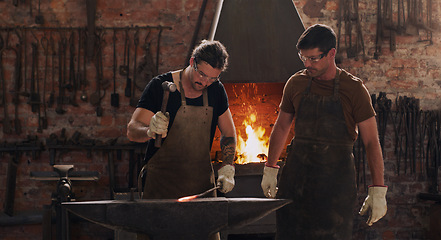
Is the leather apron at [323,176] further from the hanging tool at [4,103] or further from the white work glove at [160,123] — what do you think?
the hanging tool at [4,103]

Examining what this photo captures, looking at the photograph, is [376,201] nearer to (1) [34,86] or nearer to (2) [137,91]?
(2) [137,91]

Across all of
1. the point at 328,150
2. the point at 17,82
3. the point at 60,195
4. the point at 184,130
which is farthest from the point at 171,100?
the point at 17,82

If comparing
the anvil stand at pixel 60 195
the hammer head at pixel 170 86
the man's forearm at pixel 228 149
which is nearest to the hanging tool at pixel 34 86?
the anvil stand at pixel 60 195

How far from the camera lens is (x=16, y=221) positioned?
13.6 feet

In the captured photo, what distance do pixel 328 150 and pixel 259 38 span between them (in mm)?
1743

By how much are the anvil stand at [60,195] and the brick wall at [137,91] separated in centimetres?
40

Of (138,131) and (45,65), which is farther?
(45,65)

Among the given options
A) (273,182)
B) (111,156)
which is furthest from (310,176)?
(111,156)

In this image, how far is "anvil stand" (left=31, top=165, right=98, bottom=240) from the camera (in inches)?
136

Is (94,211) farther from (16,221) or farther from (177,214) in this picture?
(16,221)

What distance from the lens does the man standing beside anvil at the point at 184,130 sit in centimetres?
234

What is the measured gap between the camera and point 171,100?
2385 millimetres

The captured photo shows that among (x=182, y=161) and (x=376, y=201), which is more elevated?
(x=182, y=161)

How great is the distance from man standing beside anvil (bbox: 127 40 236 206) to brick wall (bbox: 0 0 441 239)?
76.1 inches
